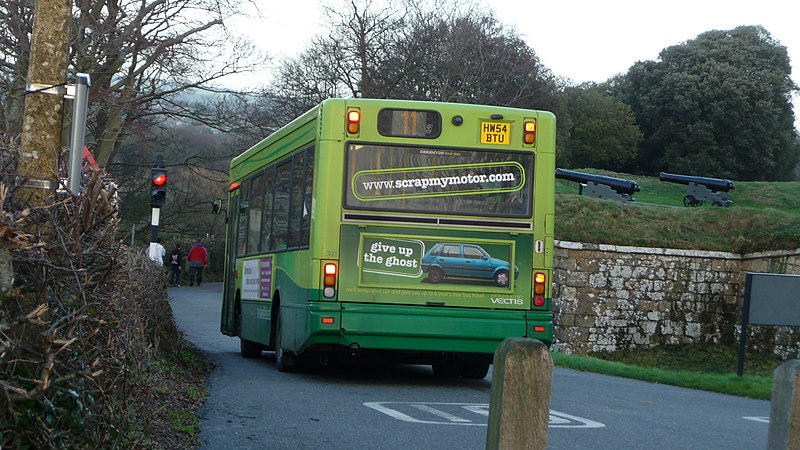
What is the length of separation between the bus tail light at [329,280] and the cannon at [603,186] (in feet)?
65.7

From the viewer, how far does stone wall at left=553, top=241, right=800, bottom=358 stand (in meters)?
25.2

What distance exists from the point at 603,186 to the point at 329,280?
823 inches

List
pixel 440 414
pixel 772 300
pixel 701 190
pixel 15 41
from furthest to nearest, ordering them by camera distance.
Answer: pixel 701 190
pixel 15 41
pixel 772 300
pixel 440 414

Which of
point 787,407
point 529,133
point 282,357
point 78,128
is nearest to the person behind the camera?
point 787,407

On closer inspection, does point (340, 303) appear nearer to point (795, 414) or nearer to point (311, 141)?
point (311, 141)

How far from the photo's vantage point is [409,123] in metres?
12.1

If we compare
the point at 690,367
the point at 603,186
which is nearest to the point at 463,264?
the point at 690,367

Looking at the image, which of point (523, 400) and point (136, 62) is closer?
point (523, 400)

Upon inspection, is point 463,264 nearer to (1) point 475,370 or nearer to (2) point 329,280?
(2) point 329,280

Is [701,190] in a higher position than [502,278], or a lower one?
higher

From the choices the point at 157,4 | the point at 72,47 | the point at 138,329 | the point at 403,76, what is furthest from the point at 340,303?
the point at 403,76

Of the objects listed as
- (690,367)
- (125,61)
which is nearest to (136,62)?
(125,61)

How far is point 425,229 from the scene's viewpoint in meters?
11.9

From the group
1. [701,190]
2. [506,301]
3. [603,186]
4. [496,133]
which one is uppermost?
[701,190]
